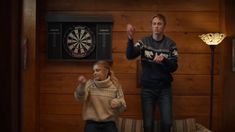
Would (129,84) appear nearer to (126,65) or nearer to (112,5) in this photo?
(126,65)

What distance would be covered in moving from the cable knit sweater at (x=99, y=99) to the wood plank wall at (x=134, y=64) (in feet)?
3.15

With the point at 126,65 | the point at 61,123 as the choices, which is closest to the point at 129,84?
the point at 126,65

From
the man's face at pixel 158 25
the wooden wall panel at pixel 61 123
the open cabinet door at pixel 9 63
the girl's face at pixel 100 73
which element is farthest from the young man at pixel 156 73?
the open cabinet door at pixel 9 63

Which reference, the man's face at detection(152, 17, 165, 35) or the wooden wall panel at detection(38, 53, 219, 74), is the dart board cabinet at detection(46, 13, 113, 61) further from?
the man's face at detection(152, 17, 165, 35)

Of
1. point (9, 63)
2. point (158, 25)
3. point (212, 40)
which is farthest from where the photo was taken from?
A: point (212, 40)

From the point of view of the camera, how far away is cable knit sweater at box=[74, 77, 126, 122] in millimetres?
2971

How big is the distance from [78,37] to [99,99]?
116 cm

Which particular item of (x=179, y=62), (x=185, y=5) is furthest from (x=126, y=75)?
(x=185, y=5)

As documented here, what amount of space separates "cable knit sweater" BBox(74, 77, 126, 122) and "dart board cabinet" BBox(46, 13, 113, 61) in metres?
0.94

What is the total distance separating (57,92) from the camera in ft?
13.2

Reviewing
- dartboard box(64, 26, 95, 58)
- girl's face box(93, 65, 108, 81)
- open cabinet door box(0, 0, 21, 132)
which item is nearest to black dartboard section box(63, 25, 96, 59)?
dartboard box(64, 26, 95, 58)

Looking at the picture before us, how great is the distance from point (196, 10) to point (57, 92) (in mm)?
1702

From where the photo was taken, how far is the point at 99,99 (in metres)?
3.00

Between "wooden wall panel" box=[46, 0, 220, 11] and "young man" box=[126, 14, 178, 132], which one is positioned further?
"wooden wall panel" box=[46, 0, 220, 11]
